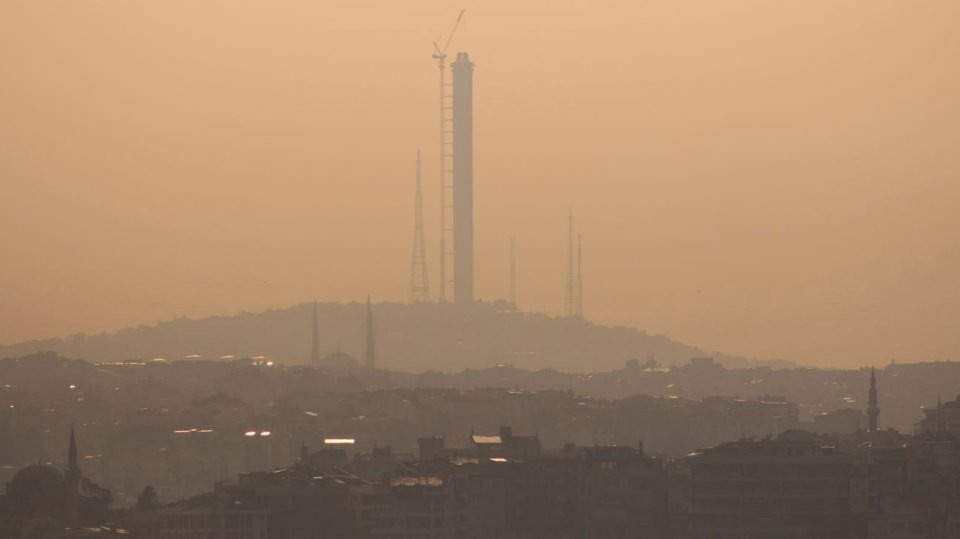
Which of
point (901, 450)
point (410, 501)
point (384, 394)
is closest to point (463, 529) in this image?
point (410, 501)

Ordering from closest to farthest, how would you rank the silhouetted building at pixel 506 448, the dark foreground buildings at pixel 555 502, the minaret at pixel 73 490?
the minaret at pixel 73 490
the dark foreground buildings at pixel 555 502
the silhouetted building at pixel 506 448

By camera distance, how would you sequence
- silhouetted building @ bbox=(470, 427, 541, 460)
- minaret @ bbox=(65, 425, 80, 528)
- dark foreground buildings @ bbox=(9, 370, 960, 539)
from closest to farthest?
minaret @ bbox=(65, 425, 80, 528), dark foreground buildings @ bbox=(9, 370, 960, 539), silhouetted building @ bbox=(470, 427, 541, 460)

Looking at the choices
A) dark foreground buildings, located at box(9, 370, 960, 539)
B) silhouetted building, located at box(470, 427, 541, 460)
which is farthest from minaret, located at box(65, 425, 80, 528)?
silhouetted building, located at box(470, 427, 541, 460)

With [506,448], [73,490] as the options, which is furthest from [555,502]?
[73,490]

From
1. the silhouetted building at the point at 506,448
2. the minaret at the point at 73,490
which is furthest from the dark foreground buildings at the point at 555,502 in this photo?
the silhouetted building at the point at 506,448

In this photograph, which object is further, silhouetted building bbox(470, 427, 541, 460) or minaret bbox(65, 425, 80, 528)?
silhouetted building bbox(470, 427, 541, 460)

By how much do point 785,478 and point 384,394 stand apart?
8684 cm

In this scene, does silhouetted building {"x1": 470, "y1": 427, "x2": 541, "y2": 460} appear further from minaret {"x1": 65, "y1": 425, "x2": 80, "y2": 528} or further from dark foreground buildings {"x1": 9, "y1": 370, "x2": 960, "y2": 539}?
minaret {"x1": 65, "y1": 425, "x2": 80, "y2": 528}

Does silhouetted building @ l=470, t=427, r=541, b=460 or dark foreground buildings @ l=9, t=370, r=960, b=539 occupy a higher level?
silhouetted building @ l=470, t=427, r=541, b=460

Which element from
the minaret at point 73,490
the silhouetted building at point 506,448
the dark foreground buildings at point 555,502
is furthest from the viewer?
the silhouetted building at point 506,448

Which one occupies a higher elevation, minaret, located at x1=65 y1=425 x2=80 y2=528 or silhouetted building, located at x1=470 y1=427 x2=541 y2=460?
silhouetted building, located at x1=470 y1=427 x2=541 y2=460

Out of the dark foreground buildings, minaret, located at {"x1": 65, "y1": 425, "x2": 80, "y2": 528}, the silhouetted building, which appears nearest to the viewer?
minaret, located at {"x1": 65, "y1": 425, "x2": 80, "y2": 528}

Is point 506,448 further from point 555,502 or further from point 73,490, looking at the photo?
point 73,490

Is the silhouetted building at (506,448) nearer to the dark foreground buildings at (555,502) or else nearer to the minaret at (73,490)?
the dark foreground buildings at (555,502)
